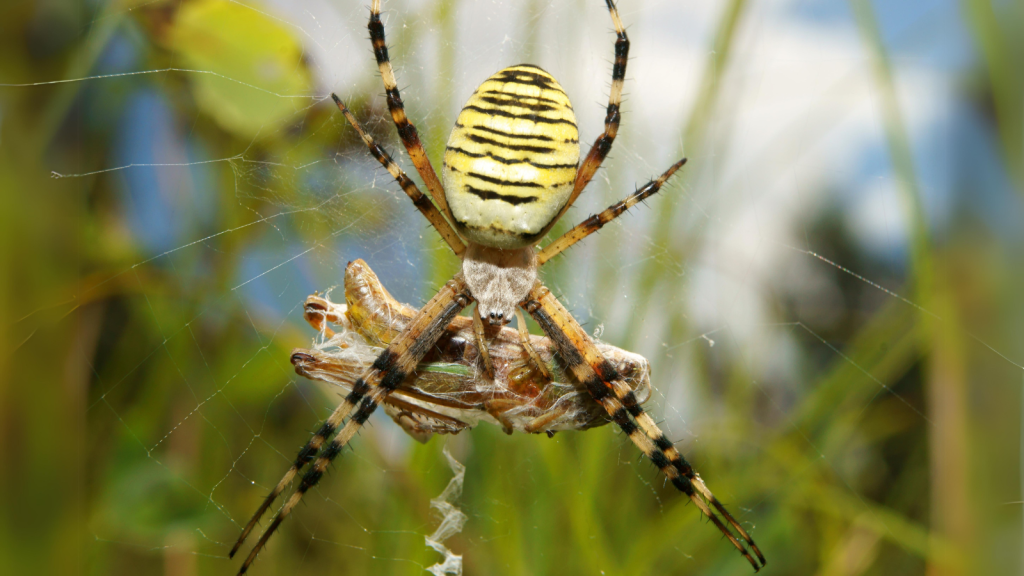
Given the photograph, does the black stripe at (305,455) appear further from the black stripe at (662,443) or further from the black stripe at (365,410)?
the black stripe at (662,443)

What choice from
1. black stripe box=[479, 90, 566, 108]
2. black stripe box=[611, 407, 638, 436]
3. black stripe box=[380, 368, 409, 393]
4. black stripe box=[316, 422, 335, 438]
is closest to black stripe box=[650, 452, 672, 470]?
black stripe box=[611, 407, 638, 436]

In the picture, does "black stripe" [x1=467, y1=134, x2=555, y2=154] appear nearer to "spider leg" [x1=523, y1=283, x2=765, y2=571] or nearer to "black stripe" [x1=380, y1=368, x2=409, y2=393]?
"spider leg" [x1=523, y1=283, x2=765, y2=571]

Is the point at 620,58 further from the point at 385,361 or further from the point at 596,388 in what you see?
the point at 385,361

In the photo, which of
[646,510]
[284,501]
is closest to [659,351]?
[646,510]

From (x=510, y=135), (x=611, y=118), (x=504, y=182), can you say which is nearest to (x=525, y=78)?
(x=510, y=135)

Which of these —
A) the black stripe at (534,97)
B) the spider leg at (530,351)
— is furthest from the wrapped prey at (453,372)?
the black stripe at (534,97)

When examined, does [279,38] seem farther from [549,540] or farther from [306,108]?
[549,540]
